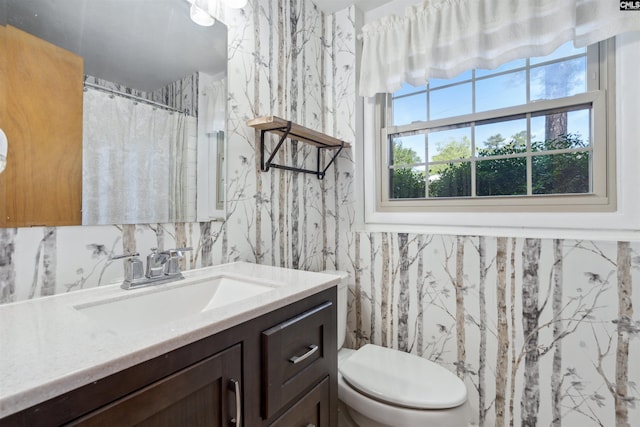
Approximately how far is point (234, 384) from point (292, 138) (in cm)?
119

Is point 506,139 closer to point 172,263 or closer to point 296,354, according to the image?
point 296,354

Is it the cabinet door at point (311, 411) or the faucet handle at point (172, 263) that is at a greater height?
the faucet handle at point (172, 263)

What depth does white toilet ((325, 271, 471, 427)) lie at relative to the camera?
40.8 inches

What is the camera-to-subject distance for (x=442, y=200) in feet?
5.43

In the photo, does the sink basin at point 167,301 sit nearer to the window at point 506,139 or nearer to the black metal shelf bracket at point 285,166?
the black metal shelf bracket at point 285,166

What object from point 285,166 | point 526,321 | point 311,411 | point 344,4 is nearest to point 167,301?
point 311,411

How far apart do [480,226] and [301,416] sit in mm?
1201

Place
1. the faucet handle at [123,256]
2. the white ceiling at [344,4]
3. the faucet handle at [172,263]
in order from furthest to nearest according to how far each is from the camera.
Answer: the white ceiling at [344,4], the faucet handle at [172,263], the faucet handle at [123,256]

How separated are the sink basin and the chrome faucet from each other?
37 mm

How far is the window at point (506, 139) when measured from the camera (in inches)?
51.8

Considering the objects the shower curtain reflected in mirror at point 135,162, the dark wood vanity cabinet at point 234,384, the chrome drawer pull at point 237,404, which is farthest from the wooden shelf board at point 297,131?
the chrome drawer pull at point 237,404

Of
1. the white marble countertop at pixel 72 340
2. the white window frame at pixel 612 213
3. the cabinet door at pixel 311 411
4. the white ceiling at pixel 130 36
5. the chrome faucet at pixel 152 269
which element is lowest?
the cabinet door at pixel 311 411

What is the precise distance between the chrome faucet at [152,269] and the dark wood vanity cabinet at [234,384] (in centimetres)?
43

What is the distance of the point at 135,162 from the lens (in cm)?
96
